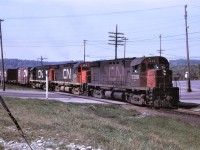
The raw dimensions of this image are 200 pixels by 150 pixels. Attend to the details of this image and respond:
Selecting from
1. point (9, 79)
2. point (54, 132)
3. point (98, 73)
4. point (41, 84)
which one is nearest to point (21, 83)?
point (9, 79)

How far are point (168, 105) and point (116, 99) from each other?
27.9 ft

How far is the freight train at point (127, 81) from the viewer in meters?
28.1

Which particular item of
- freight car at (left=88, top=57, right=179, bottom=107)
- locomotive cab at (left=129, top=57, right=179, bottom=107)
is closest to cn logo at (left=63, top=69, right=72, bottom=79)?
freight car at (left=88, top=57, right=179, bottom=107)

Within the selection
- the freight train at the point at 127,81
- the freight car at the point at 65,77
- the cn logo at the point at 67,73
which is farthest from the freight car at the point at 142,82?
the cn logo at the point at 67,73

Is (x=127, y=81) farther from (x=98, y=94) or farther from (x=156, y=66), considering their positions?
(x=98, y=94)

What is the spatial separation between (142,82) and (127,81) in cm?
256

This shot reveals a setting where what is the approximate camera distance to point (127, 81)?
3186 cm

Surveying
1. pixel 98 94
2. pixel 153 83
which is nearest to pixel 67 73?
pixel 98 94

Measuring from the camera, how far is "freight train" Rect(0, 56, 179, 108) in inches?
1106

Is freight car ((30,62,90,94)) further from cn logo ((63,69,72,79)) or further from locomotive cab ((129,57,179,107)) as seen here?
locomotive cab ((129,57,179,107))

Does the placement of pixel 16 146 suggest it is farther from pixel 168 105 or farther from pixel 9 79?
pixel 9 79

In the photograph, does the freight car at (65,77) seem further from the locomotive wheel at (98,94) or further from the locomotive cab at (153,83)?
the locomotive cab at (153,83)

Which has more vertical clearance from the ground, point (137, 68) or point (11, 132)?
point (137, 68)

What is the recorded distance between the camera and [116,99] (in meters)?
35.7
